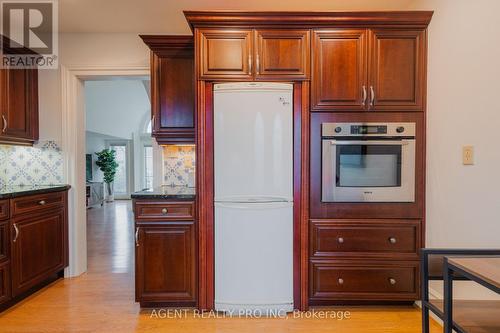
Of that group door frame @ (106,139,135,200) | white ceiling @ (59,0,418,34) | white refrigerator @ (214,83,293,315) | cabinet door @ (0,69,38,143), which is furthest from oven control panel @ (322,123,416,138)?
door frame @ (106,139,135,200)

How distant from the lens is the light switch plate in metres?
1.89

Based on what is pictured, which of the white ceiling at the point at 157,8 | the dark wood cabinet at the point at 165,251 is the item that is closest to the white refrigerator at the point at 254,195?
the dark wood cabinet at the point at 165,251

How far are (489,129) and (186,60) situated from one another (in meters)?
2.25

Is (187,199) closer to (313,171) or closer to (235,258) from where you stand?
(235,258)

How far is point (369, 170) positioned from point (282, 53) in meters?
1.10

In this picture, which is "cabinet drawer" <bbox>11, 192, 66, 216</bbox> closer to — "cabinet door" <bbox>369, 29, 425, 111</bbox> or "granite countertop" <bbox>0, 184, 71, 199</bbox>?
"granite countertop" <bbox>0, 184, 71, 199</bbox>

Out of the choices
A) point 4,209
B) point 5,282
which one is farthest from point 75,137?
point 5,282

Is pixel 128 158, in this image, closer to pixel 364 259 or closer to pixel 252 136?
pixel 252 136

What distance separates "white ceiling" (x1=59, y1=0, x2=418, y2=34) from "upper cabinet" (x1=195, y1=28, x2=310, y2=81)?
0.47 m

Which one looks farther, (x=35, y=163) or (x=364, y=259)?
(x=35, y=163)

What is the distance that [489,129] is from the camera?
1759 millimetres

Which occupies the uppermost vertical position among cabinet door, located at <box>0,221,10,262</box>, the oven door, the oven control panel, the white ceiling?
the white ceiling

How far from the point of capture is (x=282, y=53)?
7.39ft

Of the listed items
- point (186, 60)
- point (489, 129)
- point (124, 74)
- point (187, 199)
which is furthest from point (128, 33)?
point (489, 129)
